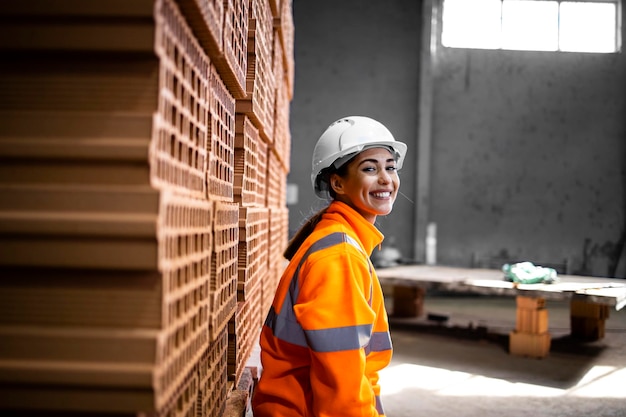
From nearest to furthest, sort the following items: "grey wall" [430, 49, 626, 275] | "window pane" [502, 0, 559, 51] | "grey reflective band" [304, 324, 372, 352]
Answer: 1. "grey reflective band" [304, 324, 372, 352]
2. "grey wall" [430, 49, 626, 275]
3. "window pane" [502, 0, 559, 51]

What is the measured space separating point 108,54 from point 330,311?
3.45 feet

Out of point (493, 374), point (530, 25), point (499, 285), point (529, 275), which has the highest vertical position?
point (530, 25)

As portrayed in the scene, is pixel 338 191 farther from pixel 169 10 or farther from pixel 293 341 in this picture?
pixel 169 10

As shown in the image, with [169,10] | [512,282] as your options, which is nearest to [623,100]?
[512,282]

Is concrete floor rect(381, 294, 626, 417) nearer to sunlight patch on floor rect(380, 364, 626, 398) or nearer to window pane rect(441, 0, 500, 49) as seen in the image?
sunlight patch on floor rect(380, 364, 626, 398)

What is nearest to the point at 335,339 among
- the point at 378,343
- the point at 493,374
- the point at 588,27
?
the point at 378,343

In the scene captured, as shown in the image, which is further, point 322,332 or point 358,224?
point 358,224

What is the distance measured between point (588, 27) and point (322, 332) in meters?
11.7

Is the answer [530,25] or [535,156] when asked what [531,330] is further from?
[530,25]

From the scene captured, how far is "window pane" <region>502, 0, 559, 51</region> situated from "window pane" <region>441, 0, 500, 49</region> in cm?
19

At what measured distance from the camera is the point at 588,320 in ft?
23.9

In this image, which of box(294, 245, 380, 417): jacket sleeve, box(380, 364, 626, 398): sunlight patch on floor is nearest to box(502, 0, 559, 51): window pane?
box(380, 364, 626, 398): sunlight patch on floor

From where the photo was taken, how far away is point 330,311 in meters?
1.87

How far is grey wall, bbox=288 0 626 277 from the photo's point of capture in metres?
11.3
